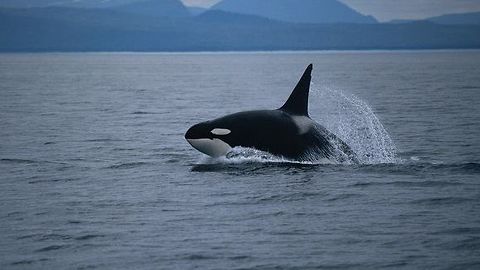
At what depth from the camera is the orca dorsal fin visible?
19281 mm

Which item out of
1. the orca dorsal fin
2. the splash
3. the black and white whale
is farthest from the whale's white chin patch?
the splash

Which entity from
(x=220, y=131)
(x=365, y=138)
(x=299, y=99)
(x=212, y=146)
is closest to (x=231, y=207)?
(x=220, y=131)

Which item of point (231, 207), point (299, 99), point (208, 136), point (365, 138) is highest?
point (299, 99)

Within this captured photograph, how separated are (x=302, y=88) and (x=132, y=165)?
15.2ft

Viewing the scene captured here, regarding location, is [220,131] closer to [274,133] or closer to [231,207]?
[274,133]

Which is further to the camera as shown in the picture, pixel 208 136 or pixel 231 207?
pixel 208 136

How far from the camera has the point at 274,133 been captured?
62.0ft

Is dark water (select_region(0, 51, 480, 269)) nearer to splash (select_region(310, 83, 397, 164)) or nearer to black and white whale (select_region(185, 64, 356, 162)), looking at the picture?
splash (select_region(310, 83, 397, 164))

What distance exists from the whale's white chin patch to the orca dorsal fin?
5.36 ft

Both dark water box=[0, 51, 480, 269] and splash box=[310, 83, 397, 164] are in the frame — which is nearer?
dark water box=[0, 51, 480, 269]

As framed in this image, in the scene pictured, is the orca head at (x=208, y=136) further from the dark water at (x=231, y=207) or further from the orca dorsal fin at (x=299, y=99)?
the orca dorsal fin at (x=299, y=99)

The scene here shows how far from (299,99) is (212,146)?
89.0 inches

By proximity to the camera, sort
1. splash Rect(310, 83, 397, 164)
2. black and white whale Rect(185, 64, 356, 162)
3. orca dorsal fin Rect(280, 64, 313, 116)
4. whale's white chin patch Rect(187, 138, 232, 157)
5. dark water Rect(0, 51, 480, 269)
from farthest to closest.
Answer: splash Rect(310, 83, 397, 164), orca dorsal fin Rect(280, 64, 313, 116), whale's white chin patch Rect(187, 138, 232, 157), black and white whale Rect(185, 64, 356, 162), dark water Rect(0, 51, 480, 269)

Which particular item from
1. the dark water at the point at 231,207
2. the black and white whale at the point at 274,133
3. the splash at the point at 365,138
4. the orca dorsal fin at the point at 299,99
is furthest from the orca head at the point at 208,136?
the splash at the point at 365,138
